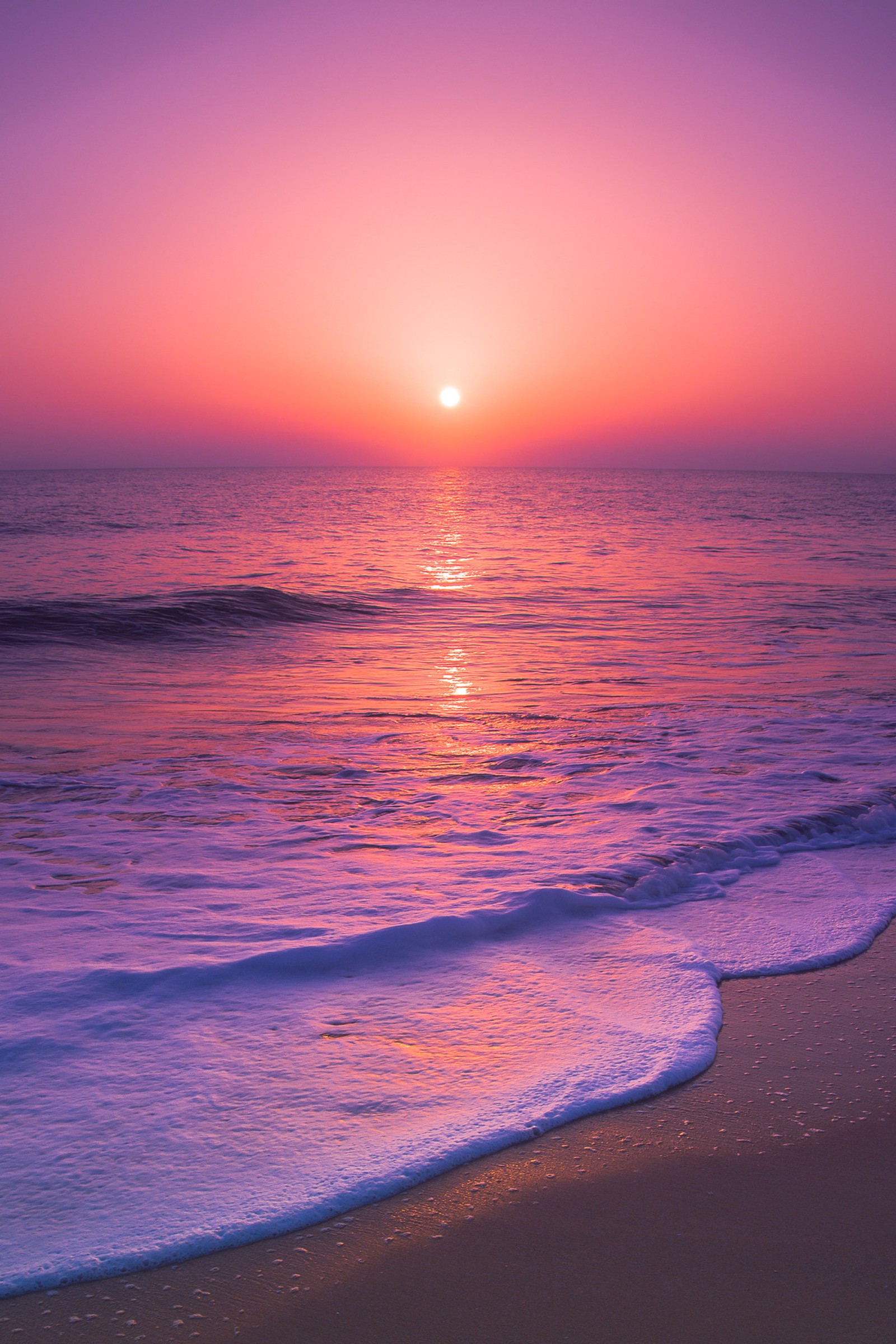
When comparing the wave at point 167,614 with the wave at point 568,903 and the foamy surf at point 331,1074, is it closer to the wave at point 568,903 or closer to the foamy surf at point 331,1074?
the wave at point 568,903

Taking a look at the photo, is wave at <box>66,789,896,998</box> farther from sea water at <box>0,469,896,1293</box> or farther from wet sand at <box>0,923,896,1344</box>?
wet sand at <box>0,923,896,1344</box>

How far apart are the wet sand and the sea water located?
0.32 ft

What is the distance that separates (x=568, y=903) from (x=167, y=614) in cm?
1210

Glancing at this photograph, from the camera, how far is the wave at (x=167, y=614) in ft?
42.8

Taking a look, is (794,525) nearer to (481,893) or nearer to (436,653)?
(436,653)

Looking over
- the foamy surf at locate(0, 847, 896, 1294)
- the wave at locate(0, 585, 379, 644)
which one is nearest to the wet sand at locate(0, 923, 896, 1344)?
the foamy surf at locate(0, 847, 896, 1294)

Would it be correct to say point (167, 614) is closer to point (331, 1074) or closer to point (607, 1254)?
point (331, 1074)

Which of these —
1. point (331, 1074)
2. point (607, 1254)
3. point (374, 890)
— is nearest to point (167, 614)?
point (374, 890)

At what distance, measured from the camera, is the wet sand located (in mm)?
1739

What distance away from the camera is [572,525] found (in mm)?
37719

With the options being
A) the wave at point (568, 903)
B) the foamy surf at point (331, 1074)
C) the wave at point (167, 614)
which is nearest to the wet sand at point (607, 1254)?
the foamy surf at point (331, 1074)

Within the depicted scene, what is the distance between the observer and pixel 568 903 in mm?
3863

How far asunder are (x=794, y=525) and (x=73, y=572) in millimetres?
28349

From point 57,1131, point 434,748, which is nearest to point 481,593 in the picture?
point 434,748
